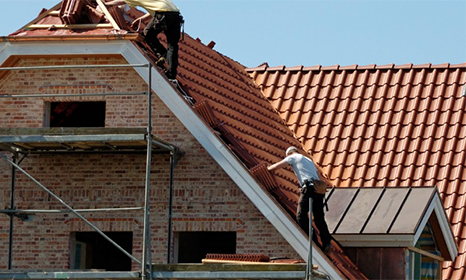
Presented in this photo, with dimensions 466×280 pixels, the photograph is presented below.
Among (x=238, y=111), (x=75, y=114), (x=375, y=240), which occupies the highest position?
(x=238, y=111)

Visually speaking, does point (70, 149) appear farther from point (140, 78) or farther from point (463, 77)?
point (463, 77)

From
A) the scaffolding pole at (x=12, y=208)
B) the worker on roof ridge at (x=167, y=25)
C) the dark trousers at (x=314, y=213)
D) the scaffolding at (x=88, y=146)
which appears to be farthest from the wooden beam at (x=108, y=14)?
the dark trousers at (x=314, y=213)

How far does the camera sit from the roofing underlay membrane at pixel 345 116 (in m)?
22.6

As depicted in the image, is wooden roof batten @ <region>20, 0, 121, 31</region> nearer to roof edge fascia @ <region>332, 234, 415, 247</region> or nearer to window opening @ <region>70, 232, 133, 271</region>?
window opening @ <region>70, 232, 133, 271</region>

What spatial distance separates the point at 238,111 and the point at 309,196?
383cm

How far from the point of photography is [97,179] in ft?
69.7

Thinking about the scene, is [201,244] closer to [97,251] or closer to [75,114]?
[97,251]

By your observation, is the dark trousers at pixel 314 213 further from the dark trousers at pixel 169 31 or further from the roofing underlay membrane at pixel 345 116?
the dark trousers at pixel 169 31

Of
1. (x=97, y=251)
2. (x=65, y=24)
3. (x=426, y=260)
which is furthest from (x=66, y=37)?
(x=426, y=260)

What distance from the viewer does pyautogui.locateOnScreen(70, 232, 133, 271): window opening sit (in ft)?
71.2

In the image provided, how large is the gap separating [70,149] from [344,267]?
460cm

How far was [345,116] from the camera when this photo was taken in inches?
1027

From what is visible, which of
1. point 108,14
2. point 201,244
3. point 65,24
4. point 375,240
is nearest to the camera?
point 375,240

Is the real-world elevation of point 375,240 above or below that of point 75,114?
below
